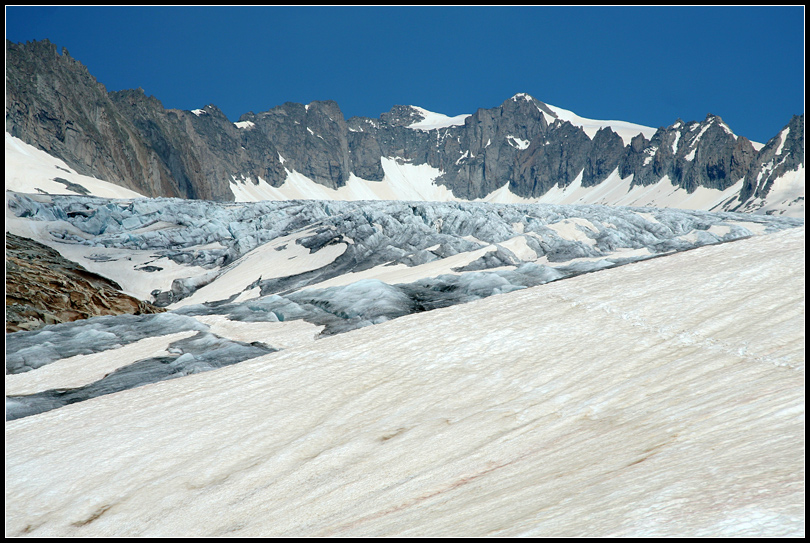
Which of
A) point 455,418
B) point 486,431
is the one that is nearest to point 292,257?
point 455,418

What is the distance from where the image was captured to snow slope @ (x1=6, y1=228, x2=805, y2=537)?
16.7 ft

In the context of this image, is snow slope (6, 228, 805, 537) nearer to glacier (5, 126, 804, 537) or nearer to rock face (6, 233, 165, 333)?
glacier (5, 126, 804, 537)

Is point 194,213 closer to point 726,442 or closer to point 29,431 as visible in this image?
point 29,431

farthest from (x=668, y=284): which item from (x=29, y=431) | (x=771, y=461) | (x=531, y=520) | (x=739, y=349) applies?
(x=29, y=431)

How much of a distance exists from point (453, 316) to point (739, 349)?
6.19m

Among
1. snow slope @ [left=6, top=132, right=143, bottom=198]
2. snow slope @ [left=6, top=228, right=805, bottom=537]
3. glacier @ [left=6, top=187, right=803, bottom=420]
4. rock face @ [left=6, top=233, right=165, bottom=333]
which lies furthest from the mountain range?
snow slope @ [left=6, top=132, right=143, bottom=198]

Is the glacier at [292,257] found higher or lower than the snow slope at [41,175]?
lower

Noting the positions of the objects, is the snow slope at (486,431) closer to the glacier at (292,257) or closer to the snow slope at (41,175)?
the glacier at (292,257)

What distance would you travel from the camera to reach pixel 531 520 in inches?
194

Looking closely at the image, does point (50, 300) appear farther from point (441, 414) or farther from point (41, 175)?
point (41, 175)

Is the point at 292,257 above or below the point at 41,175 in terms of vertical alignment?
below

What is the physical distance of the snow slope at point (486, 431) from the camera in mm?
5102

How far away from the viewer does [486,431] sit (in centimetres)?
797

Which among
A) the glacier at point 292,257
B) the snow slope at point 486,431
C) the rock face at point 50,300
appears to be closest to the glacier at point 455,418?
the snow slope at point 486,431
